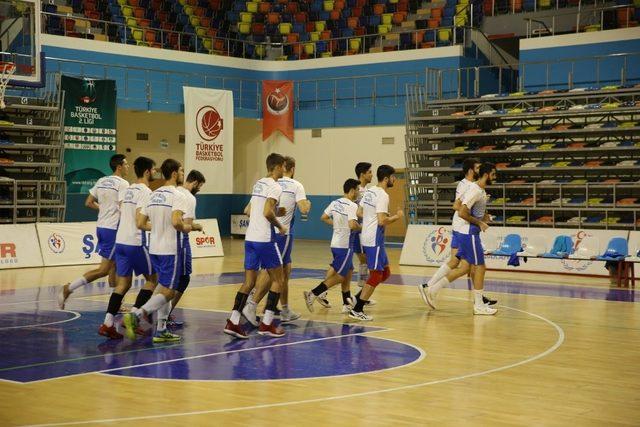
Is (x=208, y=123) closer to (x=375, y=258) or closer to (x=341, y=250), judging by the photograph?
(x=341, y=250)

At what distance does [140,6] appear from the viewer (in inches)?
1246

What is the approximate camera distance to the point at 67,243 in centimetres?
2189

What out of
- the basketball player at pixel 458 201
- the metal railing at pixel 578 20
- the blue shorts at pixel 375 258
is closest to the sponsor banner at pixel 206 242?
the metal railing at pixel 578 20

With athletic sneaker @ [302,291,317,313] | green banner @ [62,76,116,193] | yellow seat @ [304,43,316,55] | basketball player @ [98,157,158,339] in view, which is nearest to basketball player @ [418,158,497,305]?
athletic sneaker @ [302,291,317,313]

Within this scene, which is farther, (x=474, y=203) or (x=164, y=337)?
(x=474, y=203)

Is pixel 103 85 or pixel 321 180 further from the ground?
pixel 103 85

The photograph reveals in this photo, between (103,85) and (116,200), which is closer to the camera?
(116,200)

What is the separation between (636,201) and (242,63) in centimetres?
1456

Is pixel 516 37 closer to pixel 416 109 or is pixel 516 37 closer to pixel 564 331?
pixel 416 109

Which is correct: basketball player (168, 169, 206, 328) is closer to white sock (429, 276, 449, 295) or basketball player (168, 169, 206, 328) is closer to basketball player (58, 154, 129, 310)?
basketball player (58, 154, 129, 310)

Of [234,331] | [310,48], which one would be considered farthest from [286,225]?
[310,48]

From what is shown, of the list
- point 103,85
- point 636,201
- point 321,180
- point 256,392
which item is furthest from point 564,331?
point 321,180

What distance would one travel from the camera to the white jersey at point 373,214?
42.4 feet

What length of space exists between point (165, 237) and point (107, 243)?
2.72 m
